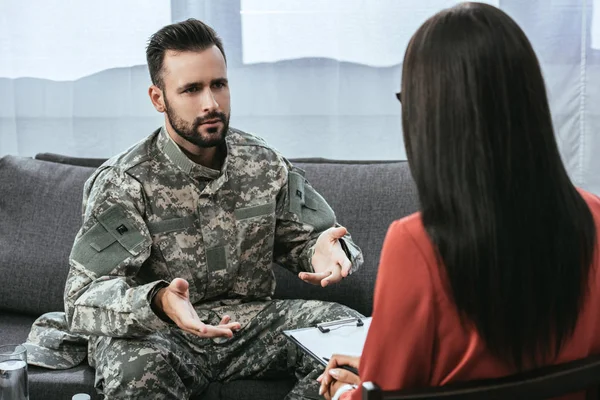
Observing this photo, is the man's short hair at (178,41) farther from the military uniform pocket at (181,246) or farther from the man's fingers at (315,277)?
the man's fingers at (315,277)

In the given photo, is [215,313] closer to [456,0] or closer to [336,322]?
[336,322]

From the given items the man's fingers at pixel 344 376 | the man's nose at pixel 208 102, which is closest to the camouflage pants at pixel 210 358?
the man's nose at pixel 208 102

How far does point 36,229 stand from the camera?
2.69 m

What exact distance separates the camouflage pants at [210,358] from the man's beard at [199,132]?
448 mm

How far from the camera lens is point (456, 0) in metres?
2.94

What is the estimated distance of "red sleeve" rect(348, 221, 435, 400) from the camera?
1.10 m

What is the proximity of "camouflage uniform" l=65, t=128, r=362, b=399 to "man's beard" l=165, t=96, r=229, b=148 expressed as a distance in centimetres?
6

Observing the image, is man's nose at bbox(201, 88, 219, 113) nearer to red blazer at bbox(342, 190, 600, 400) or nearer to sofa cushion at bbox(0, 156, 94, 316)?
sofa cushion at bbox(0, 156, 94, 316)

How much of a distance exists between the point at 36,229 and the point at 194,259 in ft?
2.30

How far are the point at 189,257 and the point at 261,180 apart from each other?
0.97 ft

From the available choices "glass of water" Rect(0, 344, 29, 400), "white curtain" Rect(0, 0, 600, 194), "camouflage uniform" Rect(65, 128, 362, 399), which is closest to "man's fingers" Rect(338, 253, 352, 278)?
"camouflage uniform" Rect(65, 128, 362, 399)

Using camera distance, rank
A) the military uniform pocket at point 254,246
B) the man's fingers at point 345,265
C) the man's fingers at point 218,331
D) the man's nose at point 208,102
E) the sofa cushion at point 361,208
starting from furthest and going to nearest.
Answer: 1. the sofa cushion at point 361,208
2. the military uniform pocket at point 254,246
3. the man's nose at point 208,102
4. the man's fingers at point 345,265
5. the man's fingers at point 218,331

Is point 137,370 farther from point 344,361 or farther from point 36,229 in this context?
point 36,229

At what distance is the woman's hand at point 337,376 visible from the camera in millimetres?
1382
